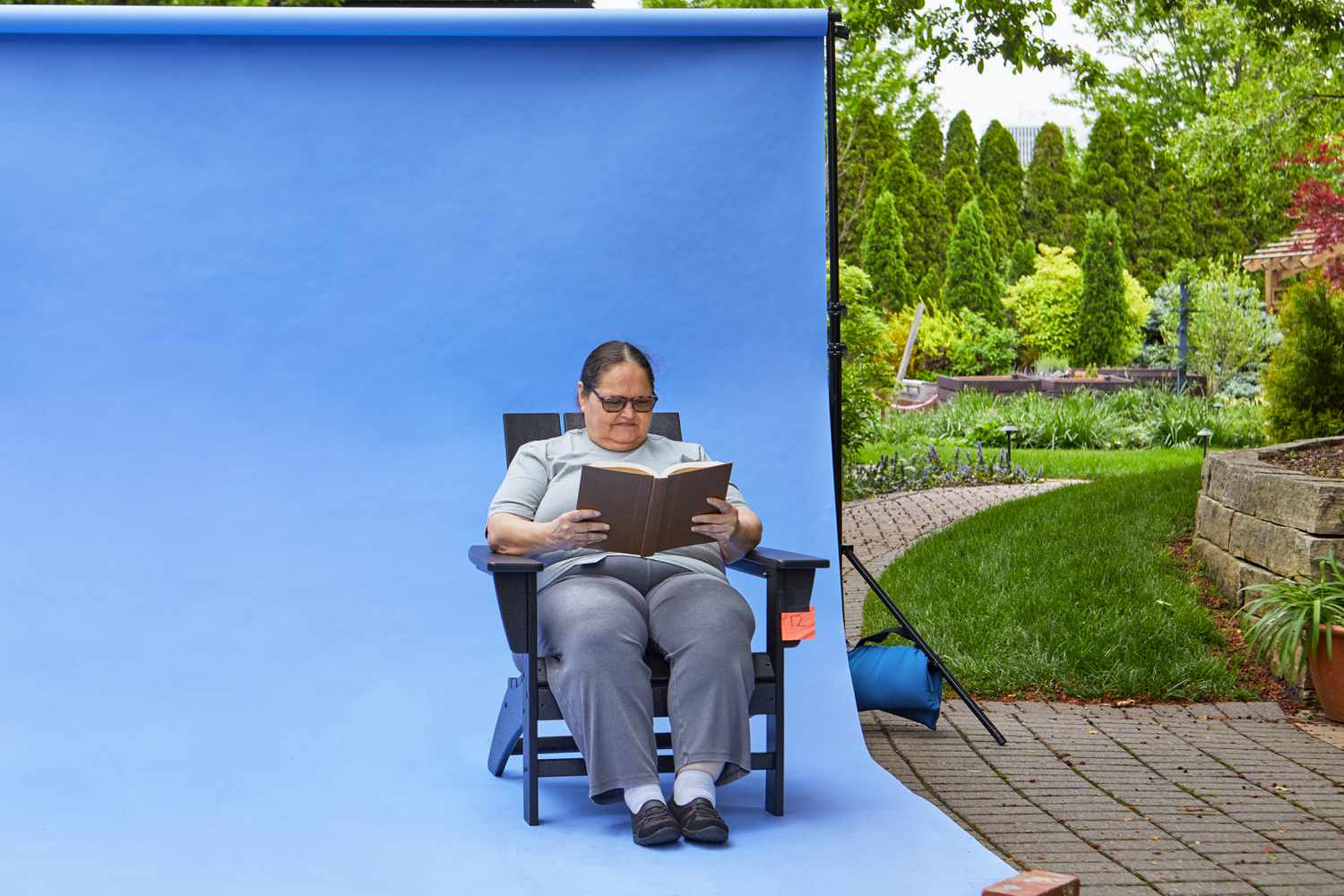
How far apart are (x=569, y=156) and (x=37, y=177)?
5.46 feet

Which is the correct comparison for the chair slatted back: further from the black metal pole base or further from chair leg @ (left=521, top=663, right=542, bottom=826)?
chair leg @ (left=521, top=663, right=542, bottom=826)

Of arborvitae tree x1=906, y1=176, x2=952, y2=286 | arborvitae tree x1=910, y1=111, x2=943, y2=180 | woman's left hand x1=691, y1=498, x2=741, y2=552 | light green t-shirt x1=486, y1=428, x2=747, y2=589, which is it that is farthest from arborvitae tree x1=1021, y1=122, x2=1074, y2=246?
woman's left hand x1=691, y1=498, x2=741, y2=552

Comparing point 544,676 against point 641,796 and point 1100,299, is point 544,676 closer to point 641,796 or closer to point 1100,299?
point 641,796

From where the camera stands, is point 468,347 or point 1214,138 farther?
point 1214,138

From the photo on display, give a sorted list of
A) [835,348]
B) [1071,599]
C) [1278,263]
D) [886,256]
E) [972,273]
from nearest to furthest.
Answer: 1. [835,348]
2. [1071,599]
3. [1278,263]
4. [972,273]
5. [886,256]

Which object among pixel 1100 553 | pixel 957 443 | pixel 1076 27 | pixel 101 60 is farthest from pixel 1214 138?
pixel 1076 27

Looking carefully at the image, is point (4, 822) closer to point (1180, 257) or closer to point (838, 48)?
point (838, 48)

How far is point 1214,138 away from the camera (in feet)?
35.3

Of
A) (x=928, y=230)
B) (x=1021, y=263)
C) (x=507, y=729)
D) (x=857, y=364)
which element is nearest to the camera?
(x=507, y=729)

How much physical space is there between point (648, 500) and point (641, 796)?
62 cm

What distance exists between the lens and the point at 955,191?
20438mm

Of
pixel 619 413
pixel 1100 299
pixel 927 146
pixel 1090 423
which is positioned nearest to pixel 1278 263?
pixel 1100 299

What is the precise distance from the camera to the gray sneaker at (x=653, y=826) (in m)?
2.90

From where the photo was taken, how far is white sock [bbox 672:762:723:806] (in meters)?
2.97
